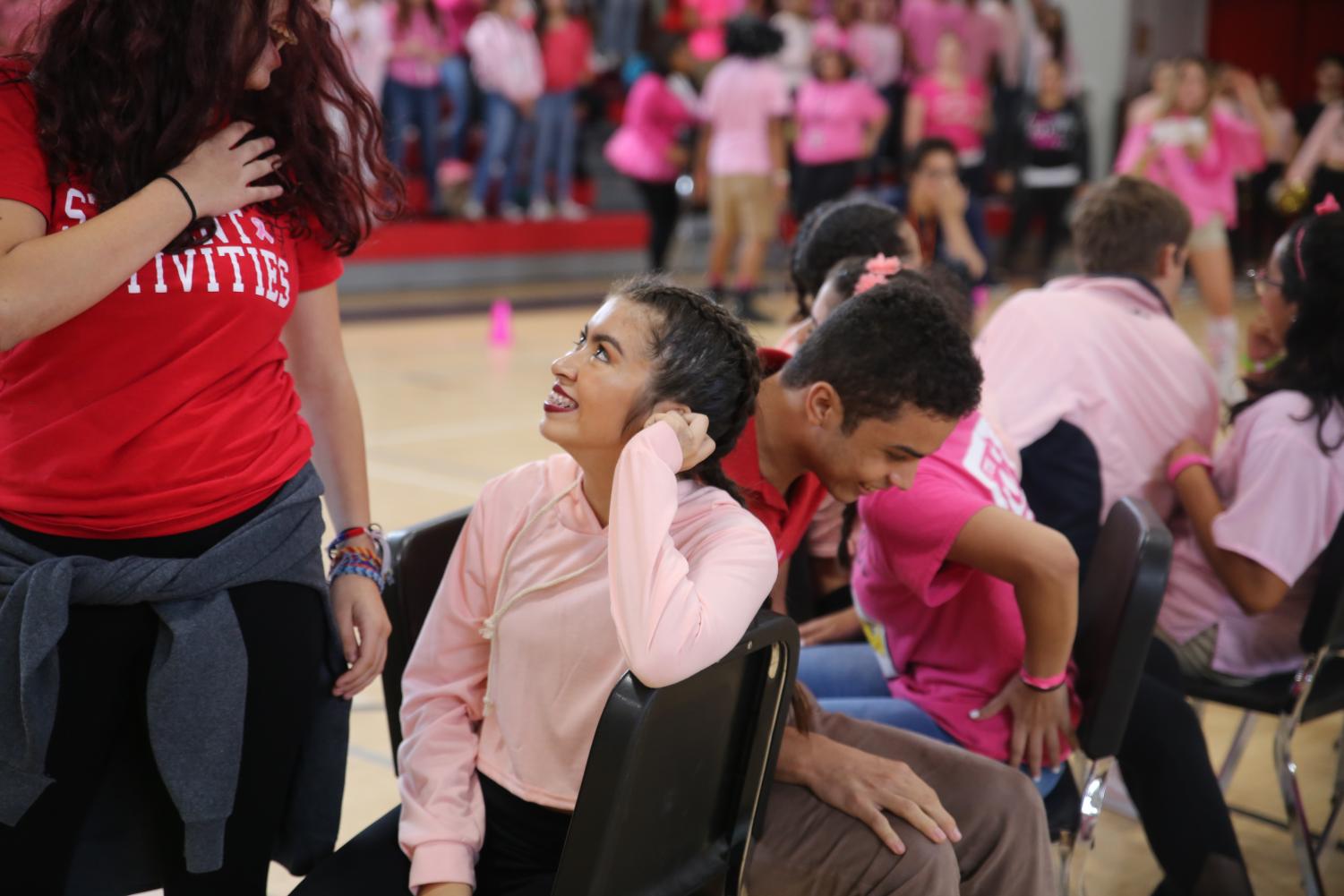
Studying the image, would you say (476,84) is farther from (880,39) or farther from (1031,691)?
(1031,691)

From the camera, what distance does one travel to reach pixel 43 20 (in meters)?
1.37

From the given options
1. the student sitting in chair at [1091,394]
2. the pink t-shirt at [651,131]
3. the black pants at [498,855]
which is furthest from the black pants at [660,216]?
the black pants at [498,855]

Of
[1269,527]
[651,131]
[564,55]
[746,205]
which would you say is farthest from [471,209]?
[1269,527]

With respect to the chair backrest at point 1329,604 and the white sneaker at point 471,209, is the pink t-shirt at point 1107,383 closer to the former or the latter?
the chair backrest at point 1329,604

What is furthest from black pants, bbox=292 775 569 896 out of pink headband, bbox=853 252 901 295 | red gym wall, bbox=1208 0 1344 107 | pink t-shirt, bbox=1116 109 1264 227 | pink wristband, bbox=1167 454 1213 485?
red gym wall, bbox=1208 0 1344 107

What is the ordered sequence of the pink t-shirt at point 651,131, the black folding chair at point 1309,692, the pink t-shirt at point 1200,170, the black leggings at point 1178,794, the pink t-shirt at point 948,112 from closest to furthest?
the black leggings at point 1178,794, the black folding chair at point 1309,692, the pink t-shirt at point 1200,170, the pink t-shirt at point 651,131, the pink t-shirt at point 948,112

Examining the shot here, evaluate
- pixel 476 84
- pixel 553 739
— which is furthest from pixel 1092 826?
pixel 476 84

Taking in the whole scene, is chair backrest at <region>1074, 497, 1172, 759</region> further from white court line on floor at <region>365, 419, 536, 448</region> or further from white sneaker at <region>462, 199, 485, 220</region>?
white sneaker at <region>462, 199, 485, 220</region>

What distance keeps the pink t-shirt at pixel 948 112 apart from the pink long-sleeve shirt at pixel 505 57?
9.20 feet

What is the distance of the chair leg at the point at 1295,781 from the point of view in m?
2.26

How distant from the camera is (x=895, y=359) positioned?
1.74 m

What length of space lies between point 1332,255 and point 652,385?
57.1 inches

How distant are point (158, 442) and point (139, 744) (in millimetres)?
336

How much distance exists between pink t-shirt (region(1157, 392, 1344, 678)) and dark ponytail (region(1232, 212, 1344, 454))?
0.02 meters
